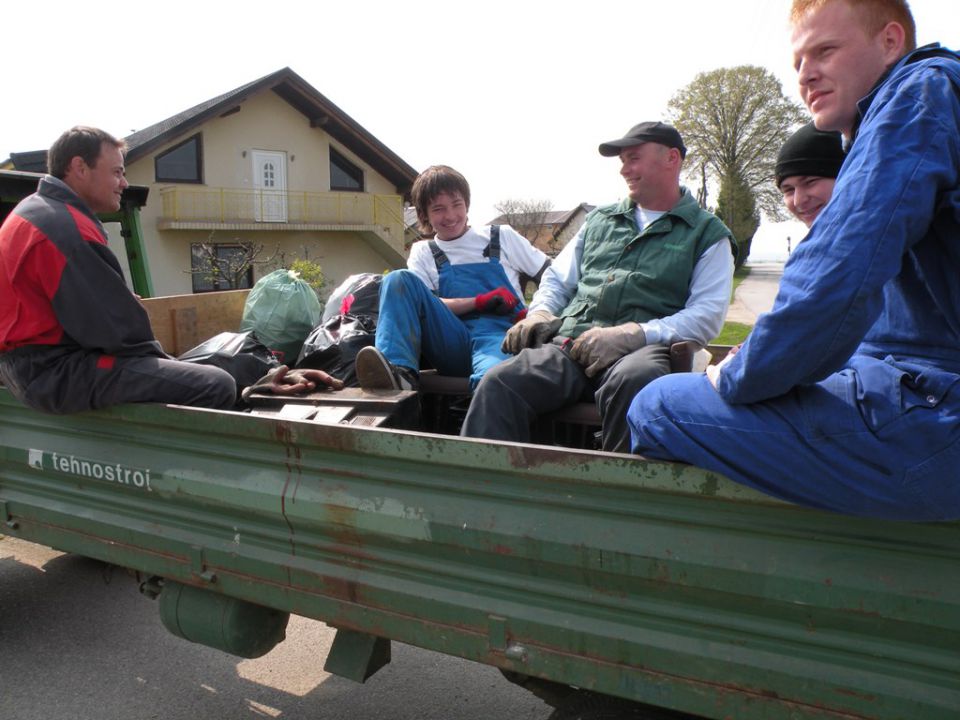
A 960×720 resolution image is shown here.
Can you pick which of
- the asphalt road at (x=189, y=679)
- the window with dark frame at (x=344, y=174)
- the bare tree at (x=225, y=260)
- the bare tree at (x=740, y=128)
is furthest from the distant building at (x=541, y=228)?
the asphalt road at (x=189, y=679)

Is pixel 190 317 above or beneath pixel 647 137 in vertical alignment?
beneath

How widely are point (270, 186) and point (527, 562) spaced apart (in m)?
24.9

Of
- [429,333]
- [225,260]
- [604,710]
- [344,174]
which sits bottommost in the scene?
[604,710]

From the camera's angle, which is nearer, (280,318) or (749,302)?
(280,318)

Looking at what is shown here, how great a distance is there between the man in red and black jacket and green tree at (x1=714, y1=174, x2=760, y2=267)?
39.8m

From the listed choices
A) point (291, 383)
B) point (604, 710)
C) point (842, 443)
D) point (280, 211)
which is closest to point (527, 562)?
point (604, 710)

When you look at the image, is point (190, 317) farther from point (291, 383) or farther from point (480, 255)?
point (291, 383)

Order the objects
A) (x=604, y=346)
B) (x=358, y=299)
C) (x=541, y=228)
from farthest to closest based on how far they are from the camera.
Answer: (x=541, y=228), (x=358, y=299), (x=604, y=346)

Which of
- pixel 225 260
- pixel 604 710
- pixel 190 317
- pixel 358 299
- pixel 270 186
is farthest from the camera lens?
pixel 270 186

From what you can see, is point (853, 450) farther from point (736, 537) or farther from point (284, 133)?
point (284, 133)

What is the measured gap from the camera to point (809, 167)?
2.41m

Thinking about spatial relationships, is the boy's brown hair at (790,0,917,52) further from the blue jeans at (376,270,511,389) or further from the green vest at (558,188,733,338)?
the blue jeans at (376,270,511,389)

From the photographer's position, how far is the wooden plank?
430 centimetres

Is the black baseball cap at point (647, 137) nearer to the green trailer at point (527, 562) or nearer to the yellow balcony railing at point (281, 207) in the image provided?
the green trailer at point (527, 562)
